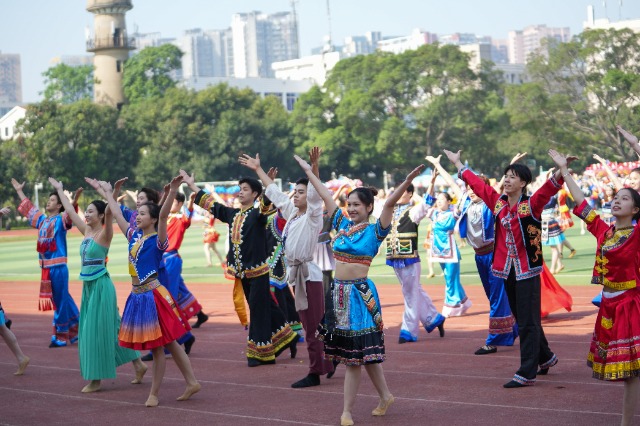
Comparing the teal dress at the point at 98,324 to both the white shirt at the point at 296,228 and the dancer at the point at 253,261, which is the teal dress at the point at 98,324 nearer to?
the dancer at the point at 253,261

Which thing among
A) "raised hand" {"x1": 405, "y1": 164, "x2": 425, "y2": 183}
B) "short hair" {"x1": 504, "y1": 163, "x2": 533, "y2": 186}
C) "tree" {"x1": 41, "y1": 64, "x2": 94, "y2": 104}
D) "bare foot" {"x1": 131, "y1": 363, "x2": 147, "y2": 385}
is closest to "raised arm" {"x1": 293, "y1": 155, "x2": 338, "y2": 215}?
"raised hand" {"x1": 405, "y1": 164, "x2": 425, "y2": 183}

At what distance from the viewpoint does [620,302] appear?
712cm

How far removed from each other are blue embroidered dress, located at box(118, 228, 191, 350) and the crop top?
1791mm

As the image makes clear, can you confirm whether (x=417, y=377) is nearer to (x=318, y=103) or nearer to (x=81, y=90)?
(x=318, y=103)

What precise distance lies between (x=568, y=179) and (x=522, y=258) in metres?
1.35

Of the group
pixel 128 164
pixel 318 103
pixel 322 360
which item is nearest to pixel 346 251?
pixel 322 360

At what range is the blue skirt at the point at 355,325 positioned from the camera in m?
7.72

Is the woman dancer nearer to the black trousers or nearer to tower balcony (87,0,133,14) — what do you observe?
the black trousers

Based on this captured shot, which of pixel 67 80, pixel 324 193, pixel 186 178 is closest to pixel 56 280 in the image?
pixel 186 178

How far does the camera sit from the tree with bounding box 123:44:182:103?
83.0 metres

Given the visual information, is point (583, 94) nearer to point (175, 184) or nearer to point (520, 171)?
point (520, 171)

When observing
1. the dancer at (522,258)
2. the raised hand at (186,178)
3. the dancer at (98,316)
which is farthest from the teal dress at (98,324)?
the dancer at (522,258)

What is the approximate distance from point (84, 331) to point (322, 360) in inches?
89.4

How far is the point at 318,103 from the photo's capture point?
6631 cm
